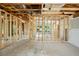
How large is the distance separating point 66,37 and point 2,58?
8833mm

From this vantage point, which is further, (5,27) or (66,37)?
(66,37)

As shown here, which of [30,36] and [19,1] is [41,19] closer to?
[30,36]

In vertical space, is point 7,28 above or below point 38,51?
above

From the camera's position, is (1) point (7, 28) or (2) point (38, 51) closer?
(2) point (38, 51)

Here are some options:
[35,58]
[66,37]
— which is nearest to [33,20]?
[66,37]

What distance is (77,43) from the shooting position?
7781 mm

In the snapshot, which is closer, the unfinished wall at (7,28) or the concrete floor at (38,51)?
the concrete floor at (38,51)

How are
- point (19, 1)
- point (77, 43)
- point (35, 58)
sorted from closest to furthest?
point (19, 1) < point (35, 58) < point (77, 43)

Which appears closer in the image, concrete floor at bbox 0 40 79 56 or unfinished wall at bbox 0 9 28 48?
concrete floor at bbox 0 40 79 56

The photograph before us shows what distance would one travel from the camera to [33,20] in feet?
39.3

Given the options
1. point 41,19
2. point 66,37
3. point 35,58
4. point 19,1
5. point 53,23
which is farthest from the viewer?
point 53,23

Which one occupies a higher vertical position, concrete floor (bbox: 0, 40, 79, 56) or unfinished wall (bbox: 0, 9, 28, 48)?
unfinished wall (bbox: 0, 9, 28, 48)

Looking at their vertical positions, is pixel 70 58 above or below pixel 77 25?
below

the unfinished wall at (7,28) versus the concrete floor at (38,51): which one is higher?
the unfinished wall at (7,28)
